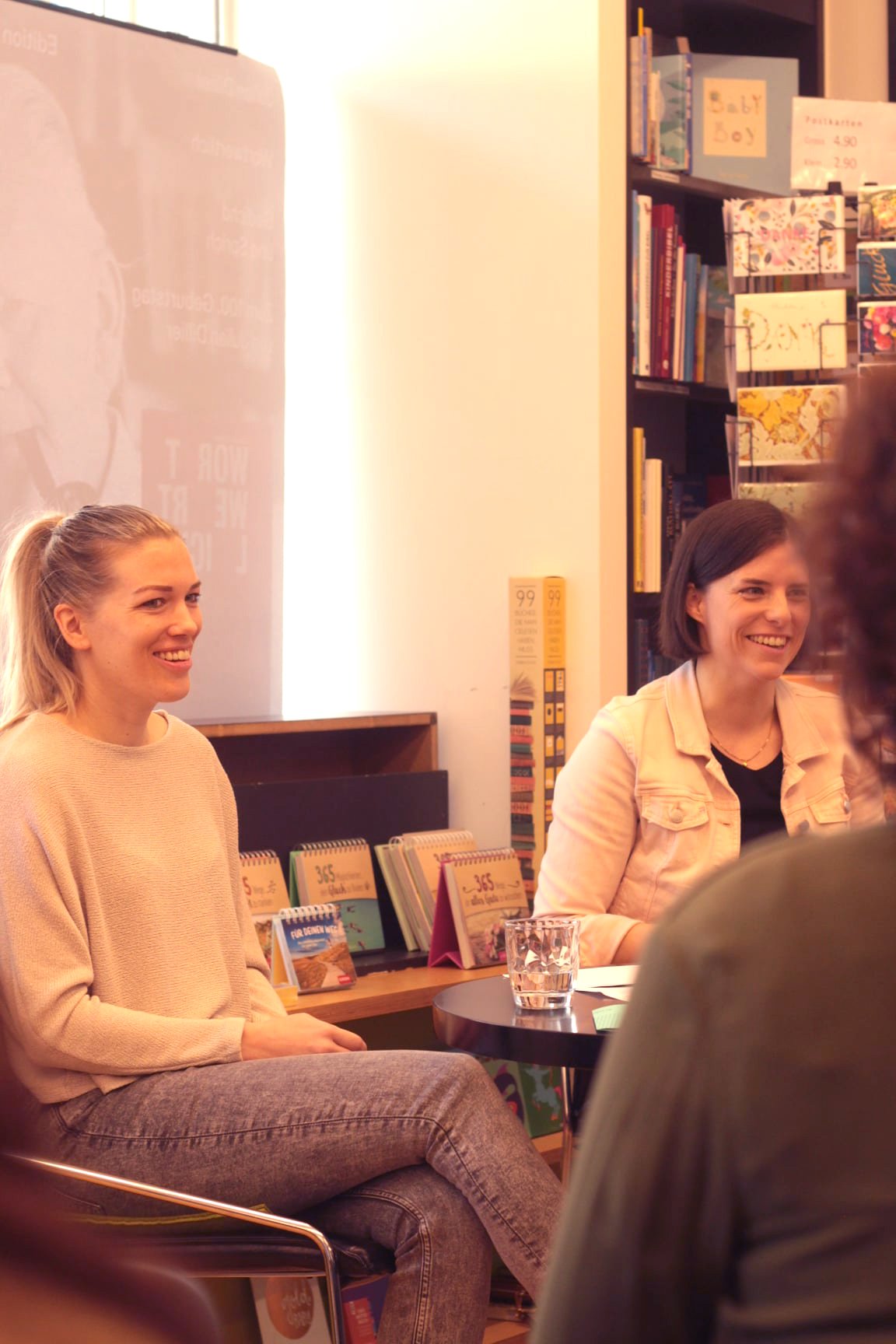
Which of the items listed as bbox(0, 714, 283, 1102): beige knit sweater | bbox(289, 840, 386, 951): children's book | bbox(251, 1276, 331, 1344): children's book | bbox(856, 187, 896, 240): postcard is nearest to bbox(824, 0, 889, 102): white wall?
bbox(856, 187, 896, 240): postcard

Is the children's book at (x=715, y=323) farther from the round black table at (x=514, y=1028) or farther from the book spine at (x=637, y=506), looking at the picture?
the round black table at (x=514, y=1028)

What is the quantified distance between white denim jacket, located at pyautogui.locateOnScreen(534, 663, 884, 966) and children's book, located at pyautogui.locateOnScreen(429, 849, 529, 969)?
33.3 inches

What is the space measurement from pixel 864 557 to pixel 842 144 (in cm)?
339

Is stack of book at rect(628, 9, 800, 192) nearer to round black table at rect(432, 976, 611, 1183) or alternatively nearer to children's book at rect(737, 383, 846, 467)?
children's book at rect(737, 383, 846, 467)

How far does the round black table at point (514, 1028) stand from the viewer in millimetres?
2035

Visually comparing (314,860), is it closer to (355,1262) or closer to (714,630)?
(714,630)

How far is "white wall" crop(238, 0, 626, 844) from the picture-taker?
12.4ft

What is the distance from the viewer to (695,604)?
2869 mm

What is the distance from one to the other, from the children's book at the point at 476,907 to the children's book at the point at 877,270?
150cm

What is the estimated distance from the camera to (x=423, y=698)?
4.20 meters

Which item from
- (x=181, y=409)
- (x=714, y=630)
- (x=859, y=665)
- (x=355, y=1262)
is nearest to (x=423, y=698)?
(x=181, y=409)

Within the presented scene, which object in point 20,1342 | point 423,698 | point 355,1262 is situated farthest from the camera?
point 423,698

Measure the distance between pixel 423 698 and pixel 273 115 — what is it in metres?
1.52

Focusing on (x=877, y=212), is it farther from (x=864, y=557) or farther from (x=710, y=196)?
(x=864, y=557)
